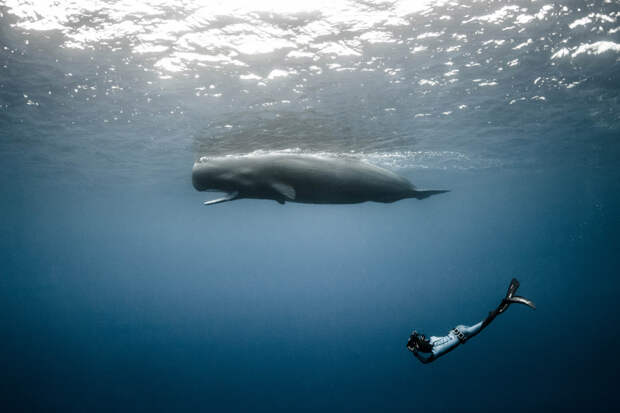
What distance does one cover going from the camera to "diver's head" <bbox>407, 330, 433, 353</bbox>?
11.2ft

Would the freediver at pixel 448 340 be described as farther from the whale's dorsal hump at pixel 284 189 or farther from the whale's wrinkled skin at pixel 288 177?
the whale's dorsal hump at pixel 284 189

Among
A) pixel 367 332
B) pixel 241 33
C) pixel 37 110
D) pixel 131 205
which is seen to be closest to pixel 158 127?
pixel 37 110

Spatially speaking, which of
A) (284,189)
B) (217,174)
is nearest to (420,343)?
(284,189)

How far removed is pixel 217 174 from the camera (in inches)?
138

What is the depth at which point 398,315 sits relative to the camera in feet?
104

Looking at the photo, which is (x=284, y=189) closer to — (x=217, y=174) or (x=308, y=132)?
(x=217, y=174)

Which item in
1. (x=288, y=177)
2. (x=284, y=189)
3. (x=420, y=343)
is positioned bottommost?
(x=420, y=343)

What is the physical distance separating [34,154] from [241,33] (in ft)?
65.3

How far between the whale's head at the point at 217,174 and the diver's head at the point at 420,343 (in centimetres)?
267

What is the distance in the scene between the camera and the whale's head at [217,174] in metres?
3.50

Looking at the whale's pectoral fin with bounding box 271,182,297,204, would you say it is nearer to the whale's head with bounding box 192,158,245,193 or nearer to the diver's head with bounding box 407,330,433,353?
the whale's head with bounding box 192,158,245,193

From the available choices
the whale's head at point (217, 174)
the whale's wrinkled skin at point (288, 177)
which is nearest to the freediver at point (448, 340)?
the whale's wrinkled skin at point (288, 177)

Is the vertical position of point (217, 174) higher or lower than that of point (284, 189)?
higher

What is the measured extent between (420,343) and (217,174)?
9.65 feet
